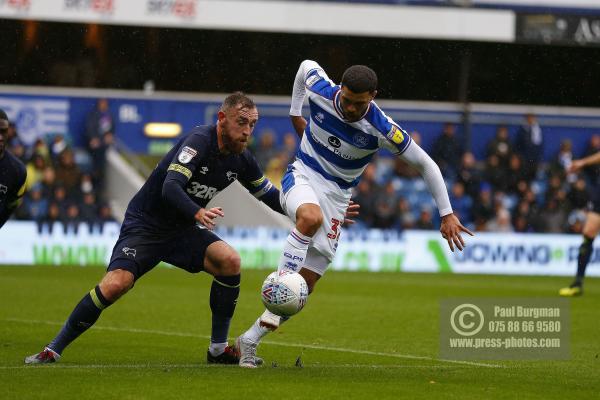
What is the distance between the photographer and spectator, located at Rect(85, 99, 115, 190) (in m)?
24.3

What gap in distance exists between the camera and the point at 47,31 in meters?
26.6

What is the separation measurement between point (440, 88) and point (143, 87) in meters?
7.25

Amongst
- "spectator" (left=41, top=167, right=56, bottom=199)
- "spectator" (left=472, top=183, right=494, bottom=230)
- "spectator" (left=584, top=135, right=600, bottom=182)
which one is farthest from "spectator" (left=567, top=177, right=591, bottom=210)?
"spectator" (left=41, top=167, right=56, bottom=199)

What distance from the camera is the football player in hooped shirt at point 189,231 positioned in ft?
28.1

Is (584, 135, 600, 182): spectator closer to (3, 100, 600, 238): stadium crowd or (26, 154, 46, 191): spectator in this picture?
(3, 100, 600, 238): stadium crowd

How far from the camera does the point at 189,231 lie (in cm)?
902

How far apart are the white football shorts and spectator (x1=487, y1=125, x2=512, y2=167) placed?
53.2 feet

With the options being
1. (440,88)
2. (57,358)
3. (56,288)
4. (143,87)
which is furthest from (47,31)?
(57,358)

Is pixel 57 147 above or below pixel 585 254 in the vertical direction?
above

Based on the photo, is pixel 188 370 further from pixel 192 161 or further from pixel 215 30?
pixel 215 30

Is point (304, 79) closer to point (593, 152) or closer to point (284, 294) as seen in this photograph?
point (284, 294)

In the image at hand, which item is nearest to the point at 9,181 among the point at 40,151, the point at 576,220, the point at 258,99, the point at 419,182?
the point at 40,151

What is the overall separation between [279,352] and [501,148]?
15.4 metres

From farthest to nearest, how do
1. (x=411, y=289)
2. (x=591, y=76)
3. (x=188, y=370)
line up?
(x=591, y=76)
(x=411, y=289)
(x=188, y=370)
